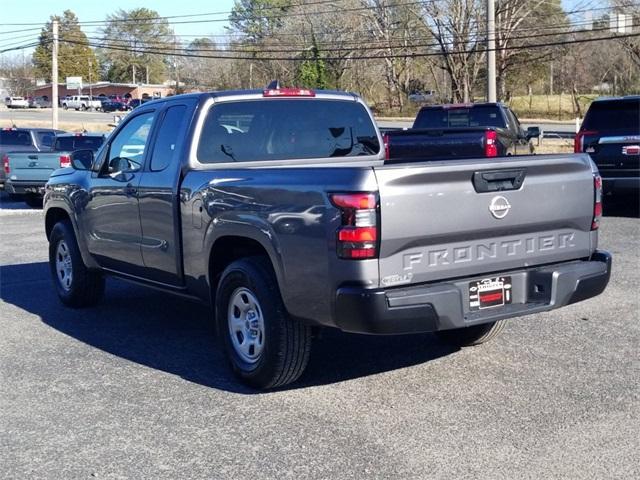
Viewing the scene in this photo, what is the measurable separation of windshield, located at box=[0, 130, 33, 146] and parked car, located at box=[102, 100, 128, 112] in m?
62.1

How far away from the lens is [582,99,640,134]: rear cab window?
14.2m

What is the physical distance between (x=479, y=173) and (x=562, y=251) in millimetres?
934

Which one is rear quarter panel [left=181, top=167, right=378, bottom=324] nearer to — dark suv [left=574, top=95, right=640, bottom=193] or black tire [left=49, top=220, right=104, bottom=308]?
black tire [left=49, top=220, right=104, bottom=308]

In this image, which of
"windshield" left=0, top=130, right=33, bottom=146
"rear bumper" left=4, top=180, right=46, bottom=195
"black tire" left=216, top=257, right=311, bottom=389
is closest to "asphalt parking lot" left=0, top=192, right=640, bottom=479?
"black tire" left=216, top=257, right=311, bottom=389

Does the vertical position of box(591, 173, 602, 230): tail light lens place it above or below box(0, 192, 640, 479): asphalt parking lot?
above

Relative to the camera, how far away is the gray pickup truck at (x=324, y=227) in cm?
505

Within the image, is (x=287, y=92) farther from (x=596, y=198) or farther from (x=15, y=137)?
(x=15, y=137)

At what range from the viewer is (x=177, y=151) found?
22.0 feet

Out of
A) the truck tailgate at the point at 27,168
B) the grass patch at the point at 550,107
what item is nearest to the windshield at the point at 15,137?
the truck tailgate at the point at 27,168

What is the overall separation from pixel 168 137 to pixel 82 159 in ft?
5.69

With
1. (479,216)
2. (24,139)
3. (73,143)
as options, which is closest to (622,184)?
(479,216)

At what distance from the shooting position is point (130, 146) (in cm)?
763

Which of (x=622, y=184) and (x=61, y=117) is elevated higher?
(x=61, y=117)

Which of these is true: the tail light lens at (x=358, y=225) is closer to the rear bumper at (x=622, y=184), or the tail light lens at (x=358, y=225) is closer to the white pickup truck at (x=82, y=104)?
the rear bumper at (x=622, y=184)
